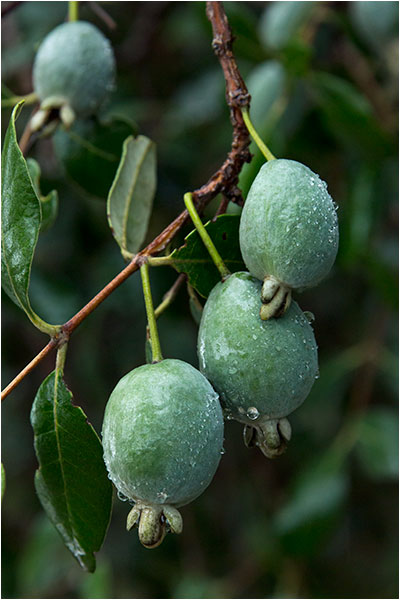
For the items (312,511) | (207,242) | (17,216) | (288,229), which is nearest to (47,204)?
(17,216)

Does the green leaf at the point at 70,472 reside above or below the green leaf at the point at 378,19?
below

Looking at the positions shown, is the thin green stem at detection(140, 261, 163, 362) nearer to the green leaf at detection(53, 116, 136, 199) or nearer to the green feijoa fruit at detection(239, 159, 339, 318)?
the green feijoa fruit at detection(239, 159, 339, 318)

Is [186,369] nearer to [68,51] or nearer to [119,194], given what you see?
[119,194]

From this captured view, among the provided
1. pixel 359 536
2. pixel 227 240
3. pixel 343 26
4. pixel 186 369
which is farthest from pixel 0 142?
pixel 359 536

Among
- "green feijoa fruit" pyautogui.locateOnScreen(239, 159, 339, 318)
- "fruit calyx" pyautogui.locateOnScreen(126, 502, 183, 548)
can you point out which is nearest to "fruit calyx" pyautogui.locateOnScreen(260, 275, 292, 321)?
"green feijoa fruit" pyautogui.locateOnScreen(239, 159, 339, 318)

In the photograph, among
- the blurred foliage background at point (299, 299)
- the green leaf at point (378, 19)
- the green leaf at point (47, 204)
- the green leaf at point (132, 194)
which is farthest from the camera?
the blurred foliage background at point (299, 299)

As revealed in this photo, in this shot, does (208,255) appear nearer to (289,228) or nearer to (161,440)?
(289,228)

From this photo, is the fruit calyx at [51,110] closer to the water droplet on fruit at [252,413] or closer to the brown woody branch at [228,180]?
the brown woody branch at [228,180]

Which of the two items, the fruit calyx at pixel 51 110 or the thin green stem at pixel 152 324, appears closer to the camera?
the thin green stem at pixel 152 324

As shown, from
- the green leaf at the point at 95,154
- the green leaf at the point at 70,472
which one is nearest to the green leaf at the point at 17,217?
the green leaf at the point at 70,472
